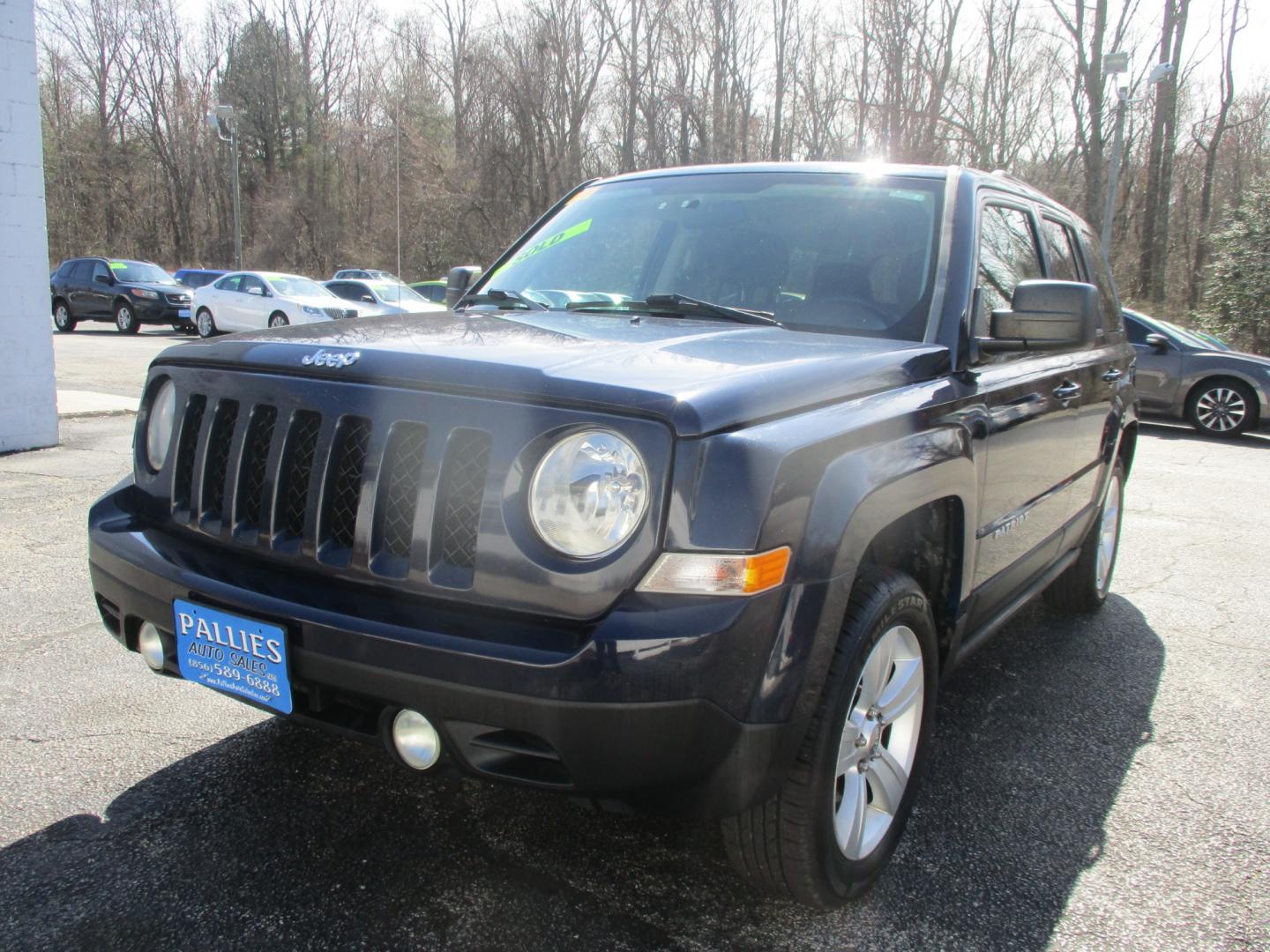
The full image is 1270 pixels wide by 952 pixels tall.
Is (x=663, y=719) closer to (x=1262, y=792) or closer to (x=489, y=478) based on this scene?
(x=489, y=478)

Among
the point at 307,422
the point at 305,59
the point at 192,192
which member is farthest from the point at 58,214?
the point at 307,422

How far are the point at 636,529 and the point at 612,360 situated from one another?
0.44 m

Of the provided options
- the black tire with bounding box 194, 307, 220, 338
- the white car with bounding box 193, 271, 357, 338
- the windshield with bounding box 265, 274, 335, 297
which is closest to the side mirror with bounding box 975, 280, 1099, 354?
the white car with bounding box 193, 271, 357, 338

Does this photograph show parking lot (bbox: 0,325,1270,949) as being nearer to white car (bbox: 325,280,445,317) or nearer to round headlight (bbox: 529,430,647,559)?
round headlight (bbox: 529,430,647,559)

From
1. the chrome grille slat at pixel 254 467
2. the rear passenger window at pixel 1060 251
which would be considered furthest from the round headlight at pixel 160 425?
the rear passenger window at pixel 1060 251

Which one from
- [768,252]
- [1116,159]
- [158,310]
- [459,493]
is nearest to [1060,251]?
[768,252]

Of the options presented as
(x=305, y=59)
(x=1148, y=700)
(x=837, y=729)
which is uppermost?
(x=305, y=59)

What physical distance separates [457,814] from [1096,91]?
28391 mm

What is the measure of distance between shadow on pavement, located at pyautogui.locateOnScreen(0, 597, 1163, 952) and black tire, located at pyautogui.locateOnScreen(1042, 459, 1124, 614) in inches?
57.4

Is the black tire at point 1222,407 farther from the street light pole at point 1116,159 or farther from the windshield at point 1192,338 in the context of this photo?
the street light pole at point 1116,159

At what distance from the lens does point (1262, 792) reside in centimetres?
294

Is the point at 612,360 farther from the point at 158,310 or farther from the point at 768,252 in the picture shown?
the point at 158,310

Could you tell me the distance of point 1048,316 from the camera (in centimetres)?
271

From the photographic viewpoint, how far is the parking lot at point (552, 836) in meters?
2.16
